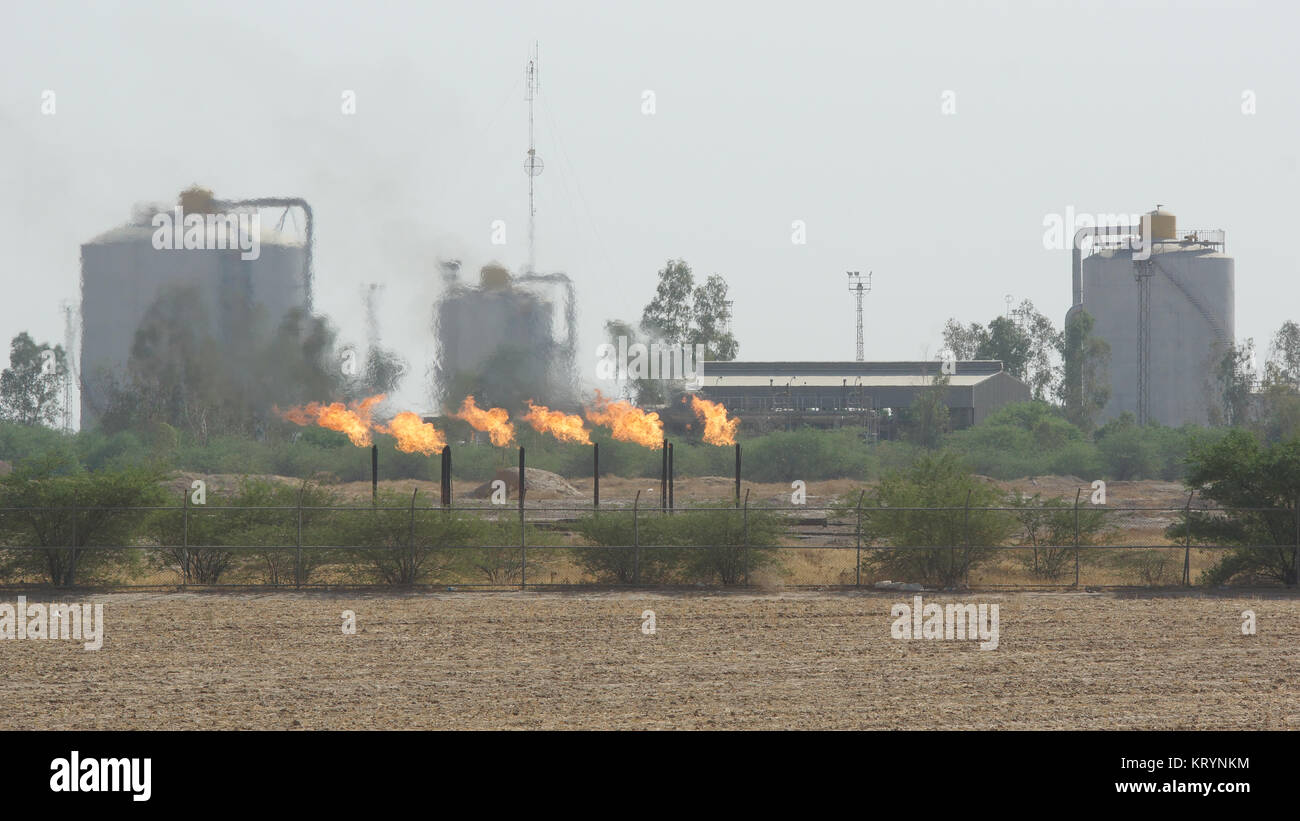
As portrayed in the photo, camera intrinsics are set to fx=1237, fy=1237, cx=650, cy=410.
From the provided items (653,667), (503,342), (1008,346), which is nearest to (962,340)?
(1008,346)

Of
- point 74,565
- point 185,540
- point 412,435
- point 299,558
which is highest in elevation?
point 412,435

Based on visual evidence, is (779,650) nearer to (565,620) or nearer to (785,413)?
(565,620)

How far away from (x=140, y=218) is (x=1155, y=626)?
69.7 metres

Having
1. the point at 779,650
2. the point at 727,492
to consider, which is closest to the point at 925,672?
the point at 779,650

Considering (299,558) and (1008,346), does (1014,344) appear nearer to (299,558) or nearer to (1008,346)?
(1008,346)

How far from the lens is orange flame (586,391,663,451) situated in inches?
2211

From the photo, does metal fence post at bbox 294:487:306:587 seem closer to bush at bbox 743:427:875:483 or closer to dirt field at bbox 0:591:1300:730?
dirt field at bbox 0:591:1300:730

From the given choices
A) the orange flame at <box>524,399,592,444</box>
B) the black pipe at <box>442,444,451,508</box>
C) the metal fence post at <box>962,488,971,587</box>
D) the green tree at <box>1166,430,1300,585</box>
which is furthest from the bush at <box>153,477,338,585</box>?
the orange flame at <box>524,399,592,444</box>

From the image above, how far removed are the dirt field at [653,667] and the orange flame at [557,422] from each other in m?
36.6

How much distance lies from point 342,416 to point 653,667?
34.0 metres

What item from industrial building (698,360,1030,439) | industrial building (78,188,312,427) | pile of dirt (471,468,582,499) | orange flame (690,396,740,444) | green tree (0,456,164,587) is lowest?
pile of dirt (471,468,582,499)

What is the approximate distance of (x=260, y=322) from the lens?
6519cm

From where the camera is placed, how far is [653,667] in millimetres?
19656

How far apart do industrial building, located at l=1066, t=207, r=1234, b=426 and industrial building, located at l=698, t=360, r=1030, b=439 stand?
12.8m
